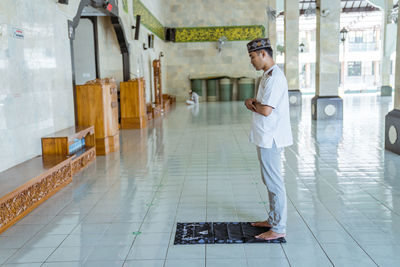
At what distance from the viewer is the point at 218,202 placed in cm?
358

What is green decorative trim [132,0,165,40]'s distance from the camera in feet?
35.0

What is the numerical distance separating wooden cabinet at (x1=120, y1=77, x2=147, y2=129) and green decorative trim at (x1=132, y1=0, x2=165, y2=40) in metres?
2.69

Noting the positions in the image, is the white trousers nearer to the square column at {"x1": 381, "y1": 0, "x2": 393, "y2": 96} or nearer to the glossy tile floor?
the glossy tile floor

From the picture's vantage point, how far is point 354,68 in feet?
95.6

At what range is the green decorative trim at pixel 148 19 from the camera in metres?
10.7

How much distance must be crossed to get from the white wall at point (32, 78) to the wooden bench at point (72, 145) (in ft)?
0.39

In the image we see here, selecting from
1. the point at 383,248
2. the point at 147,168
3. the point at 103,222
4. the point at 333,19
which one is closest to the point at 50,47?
the point at 147,168

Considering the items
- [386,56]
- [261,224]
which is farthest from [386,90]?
[261,224]

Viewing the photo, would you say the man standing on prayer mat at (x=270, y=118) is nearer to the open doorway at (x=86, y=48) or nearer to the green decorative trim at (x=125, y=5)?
the open doorway at (x=86, y=48)

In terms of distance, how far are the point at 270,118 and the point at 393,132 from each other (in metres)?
3.67

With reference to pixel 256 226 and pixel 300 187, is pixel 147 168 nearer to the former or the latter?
pixel 300 187

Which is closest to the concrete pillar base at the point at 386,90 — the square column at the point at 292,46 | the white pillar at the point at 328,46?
the square column at the point at 292,46

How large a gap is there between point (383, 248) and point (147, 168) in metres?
3.07

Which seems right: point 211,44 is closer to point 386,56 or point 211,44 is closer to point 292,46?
point 292,46
